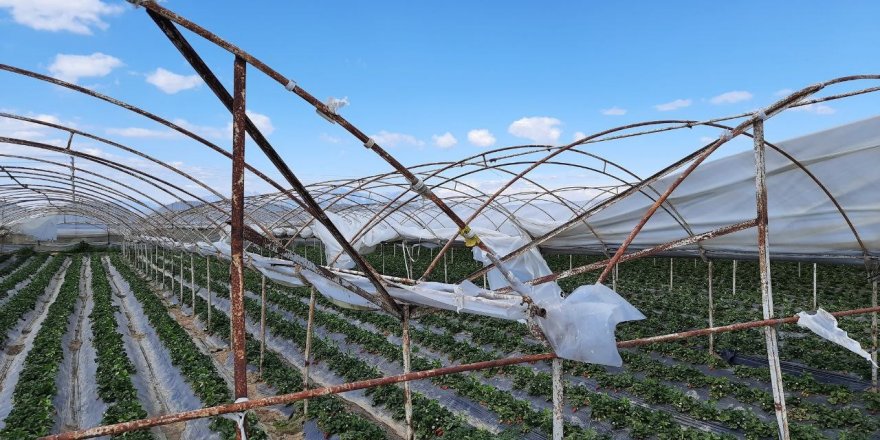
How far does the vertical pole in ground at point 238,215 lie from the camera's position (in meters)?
2.56

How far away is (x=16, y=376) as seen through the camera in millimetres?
9438

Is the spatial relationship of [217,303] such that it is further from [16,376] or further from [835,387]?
[835,387]

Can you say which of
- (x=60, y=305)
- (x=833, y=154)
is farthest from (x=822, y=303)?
(x=60, y=305)

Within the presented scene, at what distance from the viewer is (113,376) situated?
862cm

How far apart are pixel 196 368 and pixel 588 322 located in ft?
27.5

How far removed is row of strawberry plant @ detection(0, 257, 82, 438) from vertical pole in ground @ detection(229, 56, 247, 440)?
6.00 metres

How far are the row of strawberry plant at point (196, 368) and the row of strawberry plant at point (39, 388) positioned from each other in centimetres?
194

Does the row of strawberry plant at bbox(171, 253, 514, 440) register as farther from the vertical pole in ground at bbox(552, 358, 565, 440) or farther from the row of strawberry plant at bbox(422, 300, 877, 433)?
the row of strawberry plant at bbox(422, 300, 877, 433)

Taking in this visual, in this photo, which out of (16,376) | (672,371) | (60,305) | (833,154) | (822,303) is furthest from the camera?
(60,305)

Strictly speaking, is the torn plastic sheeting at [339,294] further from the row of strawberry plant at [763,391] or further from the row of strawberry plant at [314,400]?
the row of strawberry plant at [763,391]

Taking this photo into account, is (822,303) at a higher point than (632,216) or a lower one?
lower

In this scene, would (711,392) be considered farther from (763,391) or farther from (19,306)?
(19,306)

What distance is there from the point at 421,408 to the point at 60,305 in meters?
13.9

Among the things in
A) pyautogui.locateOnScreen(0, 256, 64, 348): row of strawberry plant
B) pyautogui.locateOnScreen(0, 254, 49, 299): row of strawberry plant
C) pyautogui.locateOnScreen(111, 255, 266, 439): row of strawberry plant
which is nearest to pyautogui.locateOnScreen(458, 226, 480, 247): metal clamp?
pyautogui.locateOnScreen(111, 255, 266, 439): row of strawberry plant
